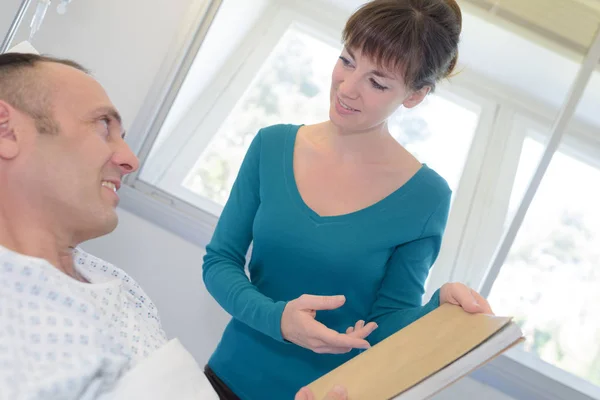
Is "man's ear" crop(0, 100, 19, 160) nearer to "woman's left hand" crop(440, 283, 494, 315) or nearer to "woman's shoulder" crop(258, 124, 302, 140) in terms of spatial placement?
"woman's shoulder" crop(258, 124, 302, 140)

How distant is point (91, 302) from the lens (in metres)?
1.00

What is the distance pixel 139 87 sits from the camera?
2189 millimetres

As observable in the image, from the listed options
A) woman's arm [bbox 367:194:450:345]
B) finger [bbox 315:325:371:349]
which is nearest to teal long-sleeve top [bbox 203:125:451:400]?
woman's arm [bbox 367:194:450:345]

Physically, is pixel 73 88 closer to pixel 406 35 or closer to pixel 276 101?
pixel 406 35

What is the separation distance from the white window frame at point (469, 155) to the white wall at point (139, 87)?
48mm

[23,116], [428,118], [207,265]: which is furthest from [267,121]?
[23,116]

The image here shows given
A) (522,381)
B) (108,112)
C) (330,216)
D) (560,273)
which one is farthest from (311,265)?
(560,273)

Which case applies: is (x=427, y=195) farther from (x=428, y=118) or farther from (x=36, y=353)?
(x=428, y=118)

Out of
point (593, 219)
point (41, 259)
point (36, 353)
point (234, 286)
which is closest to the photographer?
point (36, 353)

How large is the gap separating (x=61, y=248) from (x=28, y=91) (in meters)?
Result: 0.26

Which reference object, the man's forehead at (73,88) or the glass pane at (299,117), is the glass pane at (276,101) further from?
the man's forehead at (73,88)

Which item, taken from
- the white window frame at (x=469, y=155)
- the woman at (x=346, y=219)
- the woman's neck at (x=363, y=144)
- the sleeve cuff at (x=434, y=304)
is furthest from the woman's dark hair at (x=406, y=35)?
the white window frame at (x=469, y=155)

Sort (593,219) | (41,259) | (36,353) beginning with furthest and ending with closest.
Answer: (593,219), (41,259), (36,353)

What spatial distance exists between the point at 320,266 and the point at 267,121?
122 centimetres
